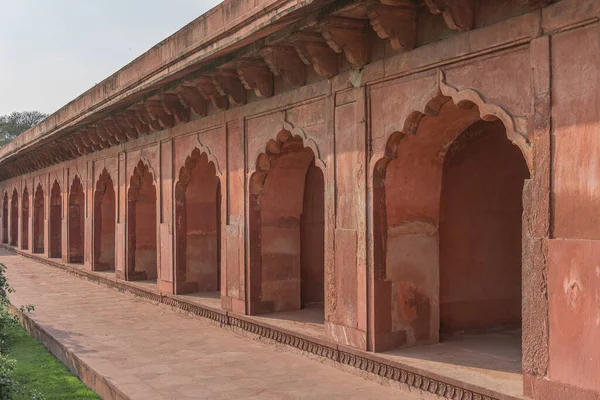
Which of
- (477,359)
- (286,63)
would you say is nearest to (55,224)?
(286,63)

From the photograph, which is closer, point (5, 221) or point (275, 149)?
point (275, 149)

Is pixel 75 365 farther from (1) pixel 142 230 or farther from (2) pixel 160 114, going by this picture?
(1) pixel 142 230

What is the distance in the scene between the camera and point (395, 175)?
6.03m

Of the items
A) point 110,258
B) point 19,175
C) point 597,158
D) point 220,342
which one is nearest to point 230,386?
point 220,342

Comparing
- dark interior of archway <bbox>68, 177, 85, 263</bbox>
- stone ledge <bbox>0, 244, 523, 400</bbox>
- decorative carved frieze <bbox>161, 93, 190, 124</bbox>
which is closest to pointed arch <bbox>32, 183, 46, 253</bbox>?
dark interior of archway <bbox>68, 177, 85, 263</bbox>

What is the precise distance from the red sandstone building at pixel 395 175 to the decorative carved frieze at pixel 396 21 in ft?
0.04

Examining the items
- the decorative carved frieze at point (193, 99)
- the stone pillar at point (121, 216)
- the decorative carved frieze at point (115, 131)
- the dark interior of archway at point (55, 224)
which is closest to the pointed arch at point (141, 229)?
the stone pillar at point (121, 216)

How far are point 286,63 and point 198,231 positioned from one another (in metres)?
4.39

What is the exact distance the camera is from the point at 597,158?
4027mm

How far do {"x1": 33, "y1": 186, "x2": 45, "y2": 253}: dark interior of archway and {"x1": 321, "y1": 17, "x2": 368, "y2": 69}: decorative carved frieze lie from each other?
Answer: 1758 centimetres

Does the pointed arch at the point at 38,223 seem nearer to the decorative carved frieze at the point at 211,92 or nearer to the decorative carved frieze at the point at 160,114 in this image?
the decorative carved frieze at the point at 160,114

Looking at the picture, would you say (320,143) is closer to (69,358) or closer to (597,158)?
(597,158)

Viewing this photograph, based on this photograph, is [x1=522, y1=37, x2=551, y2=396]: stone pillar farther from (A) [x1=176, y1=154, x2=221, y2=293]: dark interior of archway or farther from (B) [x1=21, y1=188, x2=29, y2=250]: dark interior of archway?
(B) [x1=21, y1=188, x2=29, y2=250]: dark interior of archway

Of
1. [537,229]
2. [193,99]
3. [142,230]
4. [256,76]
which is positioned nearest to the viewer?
[537,229]
